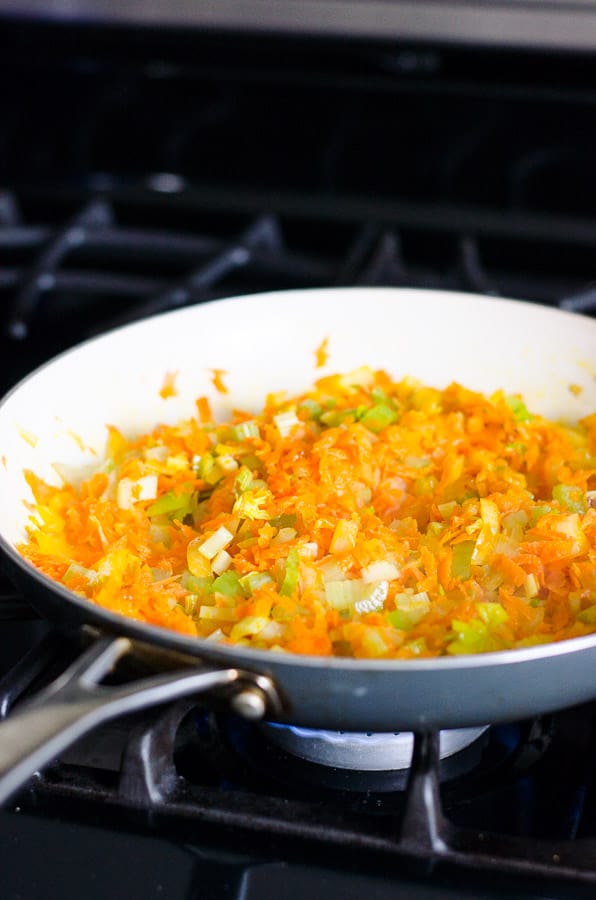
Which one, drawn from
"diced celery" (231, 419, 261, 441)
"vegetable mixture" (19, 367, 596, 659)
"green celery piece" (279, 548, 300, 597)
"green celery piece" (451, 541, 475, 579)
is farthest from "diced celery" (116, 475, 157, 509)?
"green celery piece" (451, 541, 475, 579)

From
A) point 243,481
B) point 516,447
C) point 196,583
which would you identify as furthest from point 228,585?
point 516,447

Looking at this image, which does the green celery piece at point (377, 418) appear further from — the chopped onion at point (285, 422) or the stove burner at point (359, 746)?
the stove burner at point (359, 746)

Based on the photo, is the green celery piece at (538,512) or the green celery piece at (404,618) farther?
the green celery piece at (538,512)

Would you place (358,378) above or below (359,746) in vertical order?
above

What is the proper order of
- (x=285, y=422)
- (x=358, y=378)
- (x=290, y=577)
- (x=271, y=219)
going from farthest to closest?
(x=271, y=219) → (x=358, y=378) → (x=285, y=422) → (x=290, y=577)

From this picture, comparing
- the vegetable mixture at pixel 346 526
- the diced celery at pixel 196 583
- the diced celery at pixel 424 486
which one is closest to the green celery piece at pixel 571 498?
the vegetable mixture at pixel 346 526

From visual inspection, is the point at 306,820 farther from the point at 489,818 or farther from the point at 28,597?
the point at 28,597

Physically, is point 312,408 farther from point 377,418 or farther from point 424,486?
point 424,486
